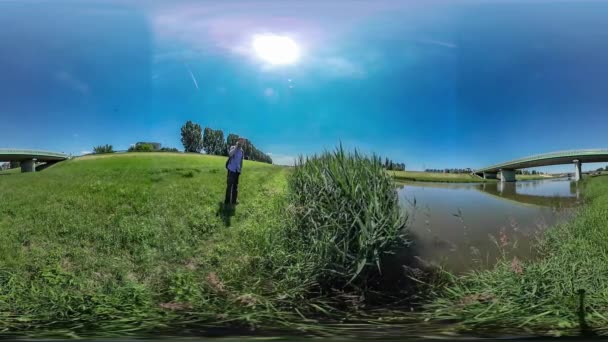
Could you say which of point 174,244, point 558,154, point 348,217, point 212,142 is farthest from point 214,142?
point 558,154

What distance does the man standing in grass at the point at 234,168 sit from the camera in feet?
11.5

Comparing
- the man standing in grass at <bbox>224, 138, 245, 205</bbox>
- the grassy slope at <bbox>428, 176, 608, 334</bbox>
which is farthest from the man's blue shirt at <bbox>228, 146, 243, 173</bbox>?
the grassy slope at <bbox>428, 176, 608, 334</bbox>

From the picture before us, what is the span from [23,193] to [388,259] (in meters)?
3.71

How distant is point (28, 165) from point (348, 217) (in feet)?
10.7

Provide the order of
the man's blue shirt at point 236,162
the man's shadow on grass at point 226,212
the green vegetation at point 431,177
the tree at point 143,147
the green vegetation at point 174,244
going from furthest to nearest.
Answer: the man's shadow on grass at point 226,212 → the tree at point 143,147 → the man's blue shirt at point 236,162 → the green vegetation at point 431,177 → the green vegetation at point 174,244

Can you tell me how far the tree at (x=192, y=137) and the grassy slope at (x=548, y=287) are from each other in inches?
90.8

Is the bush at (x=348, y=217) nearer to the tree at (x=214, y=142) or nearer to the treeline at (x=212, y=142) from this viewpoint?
the treeline at (x=212, y=142)

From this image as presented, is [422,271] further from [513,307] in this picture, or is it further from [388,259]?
[513,307]

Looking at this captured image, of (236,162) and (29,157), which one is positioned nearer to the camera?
(236,162)

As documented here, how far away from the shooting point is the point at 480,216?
3736mm

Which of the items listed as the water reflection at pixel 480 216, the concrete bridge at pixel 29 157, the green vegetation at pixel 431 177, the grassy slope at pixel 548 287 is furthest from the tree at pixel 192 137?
the grassy slope at pixel 548 287

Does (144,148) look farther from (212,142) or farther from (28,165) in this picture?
(28,165)

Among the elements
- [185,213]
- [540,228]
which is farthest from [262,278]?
[540,228]

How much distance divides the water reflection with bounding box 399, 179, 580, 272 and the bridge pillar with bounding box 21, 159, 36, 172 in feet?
11.7
